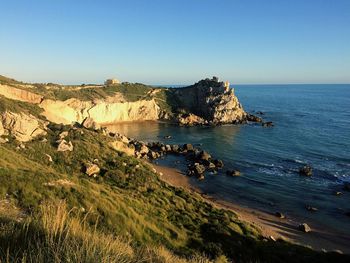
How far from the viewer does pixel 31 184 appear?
16094 mm

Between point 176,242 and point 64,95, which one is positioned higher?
point 64,95

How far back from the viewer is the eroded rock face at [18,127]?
34312mm

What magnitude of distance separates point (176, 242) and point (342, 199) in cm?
2977

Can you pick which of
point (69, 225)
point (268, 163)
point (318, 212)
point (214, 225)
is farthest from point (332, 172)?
point (69, 225)

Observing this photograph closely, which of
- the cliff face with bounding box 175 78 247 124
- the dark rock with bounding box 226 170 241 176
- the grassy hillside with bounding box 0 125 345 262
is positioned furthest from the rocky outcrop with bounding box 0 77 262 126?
the grassy hillside with bounding box 0 125 345 262

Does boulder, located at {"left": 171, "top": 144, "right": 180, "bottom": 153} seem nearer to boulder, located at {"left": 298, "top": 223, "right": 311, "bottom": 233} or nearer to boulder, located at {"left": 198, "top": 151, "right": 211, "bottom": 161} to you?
boulder, located at {"left": 198, "top": 151, "right": 211, "bottom": 161}

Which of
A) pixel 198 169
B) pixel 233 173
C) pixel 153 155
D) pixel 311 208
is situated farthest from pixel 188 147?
Answer: pixel 311 208

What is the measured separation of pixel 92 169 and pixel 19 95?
94.8ft

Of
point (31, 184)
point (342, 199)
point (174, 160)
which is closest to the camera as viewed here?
point (31, 184)

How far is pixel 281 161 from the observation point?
55.9 meters

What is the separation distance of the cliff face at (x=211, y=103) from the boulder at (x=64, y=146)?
2415 inches

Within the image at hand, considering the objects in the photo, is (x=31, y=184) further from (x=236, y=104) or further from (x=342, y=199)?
(x=236, y=104)

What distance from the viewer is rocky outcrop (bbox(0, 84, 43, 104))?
5182 centimetres

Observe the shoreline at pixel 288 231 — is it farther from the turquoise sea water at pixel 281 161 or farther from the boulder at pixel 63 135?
the boulder at pixel 63 135
